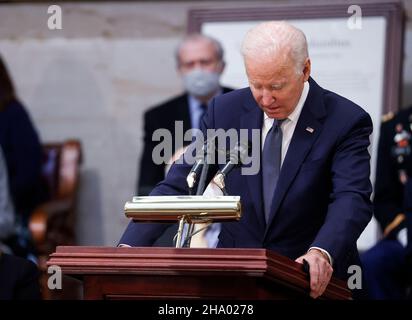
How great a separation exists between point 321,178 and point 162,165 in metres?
2.53

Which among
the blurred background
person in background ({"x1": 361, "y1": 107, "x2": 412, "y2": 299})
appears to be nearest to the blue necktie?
person in background ({"x1": 361, "y1": 107, "x2": 412, "y2": 299})

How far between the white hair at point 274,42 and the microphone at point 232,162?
0.27 metres

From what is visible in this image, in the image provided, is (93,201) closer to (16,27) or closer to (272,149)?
(16,27)

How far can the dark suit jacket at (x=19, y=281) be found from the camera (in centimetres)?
441

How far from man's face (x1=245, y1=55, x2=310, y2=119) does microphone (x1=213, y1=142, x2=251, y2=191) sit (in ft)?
0.50

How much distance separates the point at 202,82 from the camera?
6277 millimetres

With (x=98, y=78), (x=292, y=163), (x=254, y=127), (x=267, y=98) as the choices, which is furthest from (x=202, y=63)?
(x=267, y=98)

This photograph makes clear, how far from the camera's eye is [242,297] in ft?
10.6

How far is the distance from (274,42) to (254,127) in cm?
38

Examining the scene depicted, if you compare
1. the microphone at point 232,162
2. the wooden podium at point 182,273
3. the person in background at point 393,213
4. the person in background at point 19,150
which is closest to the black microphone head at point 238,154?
the microphone at point 232,162

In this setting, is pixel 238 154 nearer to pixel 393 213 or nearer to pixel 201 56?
pixel 393 213

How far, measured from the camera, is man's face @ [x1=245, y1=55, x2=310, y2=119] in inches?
137

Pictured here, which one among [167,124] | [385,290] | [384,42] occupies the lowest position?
[385,290]
